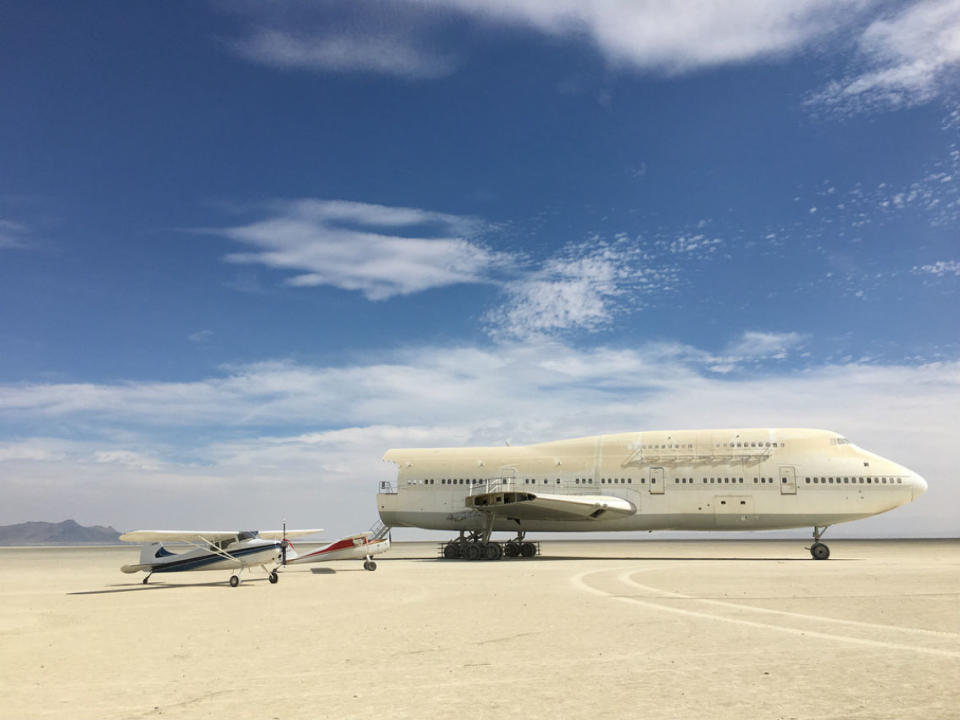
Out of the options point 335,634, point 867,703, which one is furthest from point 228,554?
point 867,703

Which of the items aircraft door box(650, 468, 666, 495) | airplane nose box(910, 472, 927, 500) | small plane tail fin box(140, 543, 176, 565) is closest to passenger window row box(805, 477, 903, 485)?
airplane nose box(910, 472, 927, 500)

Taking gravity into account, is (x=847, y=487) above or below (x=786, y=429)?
below

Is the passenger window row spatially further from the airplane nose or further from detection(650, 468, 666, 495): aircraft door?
detection(650, 468, 666, 495): aircraft door

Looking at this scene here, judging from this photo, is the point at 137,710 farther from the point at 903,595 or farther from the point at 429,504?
the point at 429,504

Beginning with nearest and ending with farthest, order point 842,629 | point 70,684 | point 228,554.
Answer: point 70,684 → point 842,629 → point 228,554

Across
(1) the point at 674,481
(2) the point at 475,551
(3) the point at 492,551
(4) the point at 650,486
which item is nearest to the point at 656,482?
(4) the point at 650,486

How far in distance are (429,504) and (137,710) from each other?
3729 centimetres

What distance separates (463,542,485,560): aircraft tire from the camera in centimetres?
4153

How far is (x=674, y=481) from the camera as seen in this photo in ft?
134

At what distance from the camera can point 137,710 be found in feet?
26.9

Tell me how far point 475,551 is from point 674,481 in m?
12.0

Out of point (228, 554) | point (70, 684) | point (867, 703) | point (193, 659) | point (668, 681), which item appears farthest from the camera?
point (228, 554)

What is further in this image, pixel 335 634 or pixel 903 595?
pixel 903 595

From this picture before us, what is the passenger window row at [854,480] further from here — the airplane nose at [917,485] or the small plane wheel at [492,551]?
the small plane wheel at [492,551]
